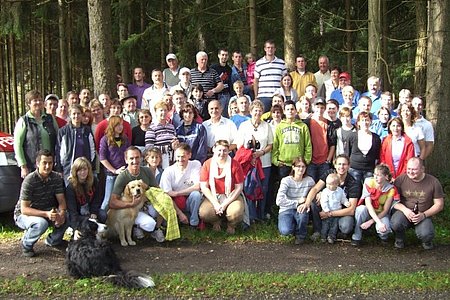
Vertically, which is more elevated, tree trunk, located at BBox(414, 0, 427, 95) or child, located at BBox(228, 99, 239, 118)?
tree trunk, located at BBox(414, 0, 427, 95)

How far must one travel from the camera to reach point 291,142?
8055 mm

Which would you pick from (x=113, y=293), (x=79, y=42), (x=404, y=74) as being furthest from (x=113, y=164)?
(x=79, y=42)

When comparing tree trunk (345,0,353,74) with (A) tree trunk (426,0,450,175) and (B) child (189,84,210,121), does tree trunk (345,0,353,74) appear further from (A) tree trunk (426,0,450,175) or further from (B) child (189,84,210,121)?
(B) child (189,84,210,121)

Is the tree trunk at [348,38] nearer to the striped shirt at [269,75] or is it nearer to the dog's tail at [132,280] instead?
the striped shirt at [269,75]

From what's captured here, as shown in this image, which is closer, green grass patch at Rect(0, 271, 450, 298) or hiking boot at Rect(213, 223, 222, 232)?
green grass patch at Rect(0, 271, 450, 298)

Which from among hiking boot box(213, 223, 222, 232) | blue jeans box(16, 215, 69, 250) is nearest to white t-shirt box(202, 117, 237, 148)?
hiking boot box(213, 223, 222, 232)

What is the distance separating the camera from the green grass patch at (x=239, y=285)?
539cm

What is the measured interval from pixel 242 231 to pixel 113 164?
2.24 meters

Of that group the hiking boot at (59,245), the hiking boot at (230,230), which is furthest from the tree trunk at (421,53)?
the hiking boot at (59,245)

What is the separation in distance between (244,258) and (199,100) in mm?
3667

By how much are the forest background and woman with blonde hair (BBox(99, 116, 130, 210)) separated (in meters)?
2.68

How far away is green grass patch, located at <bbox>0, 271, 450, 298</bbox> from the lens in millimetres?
5395

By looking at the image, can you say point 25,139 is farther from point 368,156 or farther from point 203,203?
point 368,156

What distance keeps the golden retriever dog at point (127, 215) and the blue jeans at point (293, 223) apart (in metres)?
2.08
